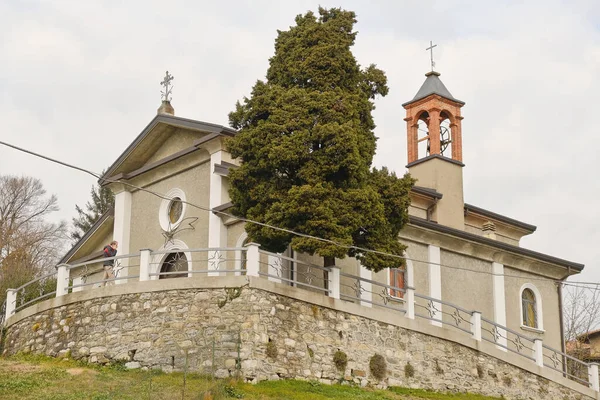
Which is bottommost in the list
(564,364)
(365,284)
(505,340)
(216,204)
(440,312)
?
(564,364)

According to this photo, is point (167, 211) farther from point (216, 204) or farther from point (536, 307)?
point (536, 307)

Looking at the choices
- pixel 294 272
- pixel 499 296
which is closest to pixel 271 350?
pixel 294 272

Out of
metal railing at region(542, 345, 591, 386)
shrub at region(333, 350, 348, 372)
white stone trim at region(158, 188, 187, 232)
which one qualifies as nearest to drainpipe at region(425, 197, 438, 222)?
metal railing at region(542, 345, 591, 386)

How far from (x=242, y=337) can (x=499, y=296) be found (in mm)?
11627

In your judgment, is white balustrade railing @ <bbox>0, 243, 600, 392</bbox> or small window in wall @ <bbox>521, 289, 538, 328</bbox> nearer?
white balustrade railing @ <bbox>0, 243, 600, 392</bbox>

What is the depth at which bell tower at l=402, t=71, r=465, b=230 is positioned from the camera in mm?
32250

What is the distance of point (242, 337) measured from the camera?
2077cm

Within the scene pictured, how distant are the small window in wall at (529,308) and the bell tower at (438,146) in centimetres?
291

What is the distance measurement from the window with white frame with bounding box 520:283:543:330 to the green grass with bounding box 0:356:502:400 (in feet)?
31.7

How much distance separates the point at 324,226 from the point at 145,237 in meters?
7.67

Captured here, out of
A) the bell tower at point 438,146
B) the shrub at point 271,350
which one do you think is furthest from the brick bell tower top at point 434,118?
the shrub at point 271,350

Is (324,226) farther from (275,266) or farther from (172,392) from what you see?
(172,392)

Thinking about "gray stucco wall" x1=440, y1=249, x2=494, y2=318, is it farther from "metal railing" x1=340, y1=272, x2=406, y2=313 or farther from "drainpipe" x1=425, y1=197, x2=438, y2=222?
"drainpipe" x1=425, y1=197, x2=438, y2=222

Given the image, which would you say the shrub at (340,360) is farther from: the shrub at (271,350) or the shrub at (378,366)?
the shrub at (271,350)
